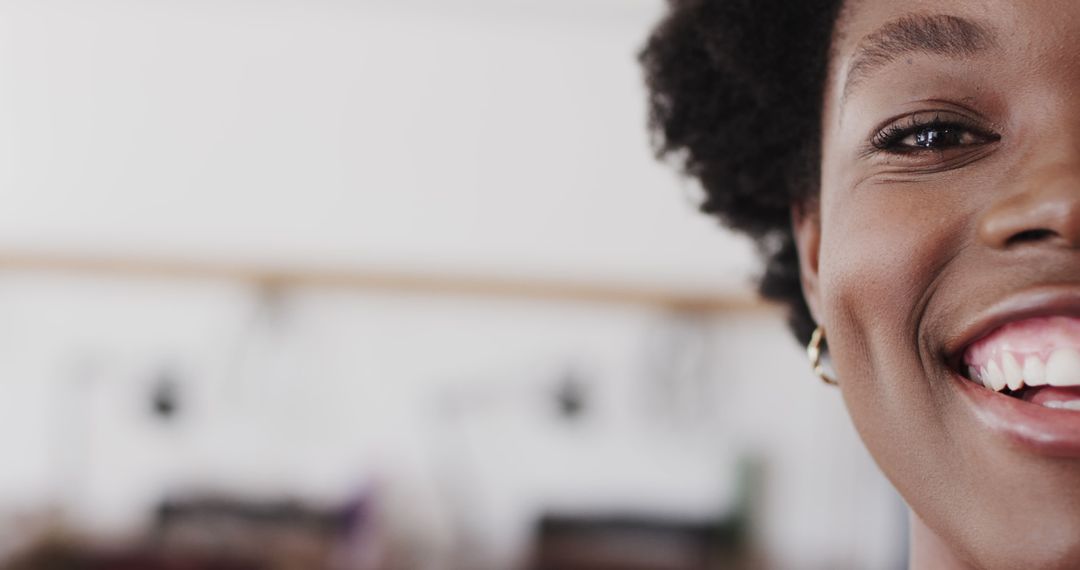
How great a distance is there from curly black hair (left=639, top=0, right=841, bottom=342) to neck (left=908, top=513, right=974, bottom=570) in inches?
8.8

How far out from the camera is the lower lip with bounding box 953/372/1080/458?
45 cm

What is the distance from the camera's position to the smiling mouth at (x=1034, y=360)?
1.51 feet

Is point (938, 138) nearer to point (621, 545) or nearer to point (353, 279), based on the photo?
point (621, 545)

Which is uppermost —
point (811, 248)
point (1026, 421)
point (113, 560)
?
point (811, 248)

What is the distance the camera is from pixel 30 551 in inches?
89.7

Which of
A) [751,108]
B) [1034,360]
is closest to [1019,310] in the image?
[1034,360]

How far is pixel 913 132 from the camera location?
1.79 ft

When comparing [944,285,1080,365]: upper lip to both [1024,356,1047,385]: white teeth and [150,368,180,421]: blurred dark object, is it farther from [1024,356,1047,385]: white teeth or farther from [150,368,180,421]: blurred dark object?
[150,368,180,421]: blurred dark object

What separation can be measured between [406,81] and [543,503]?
114cm

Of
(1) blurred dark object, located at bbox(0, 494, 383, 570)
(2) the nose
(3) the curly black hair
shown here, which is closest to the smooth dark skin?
(2) the nose

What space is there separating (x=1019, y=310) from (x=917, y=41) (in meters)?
0.16

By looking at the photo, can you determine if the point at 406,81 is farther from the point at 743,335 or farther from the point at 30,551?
the point at 30,551

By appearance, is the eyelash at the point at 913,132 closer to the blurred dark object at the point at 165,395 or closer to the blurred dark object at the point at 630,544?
the blurred dark object at the point at 630,544

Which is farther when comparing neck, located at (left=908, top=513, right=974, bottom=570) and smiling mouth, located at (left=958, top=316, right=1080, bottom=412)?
neck, located at (left=908, top=513, right=974, bottom=570)
